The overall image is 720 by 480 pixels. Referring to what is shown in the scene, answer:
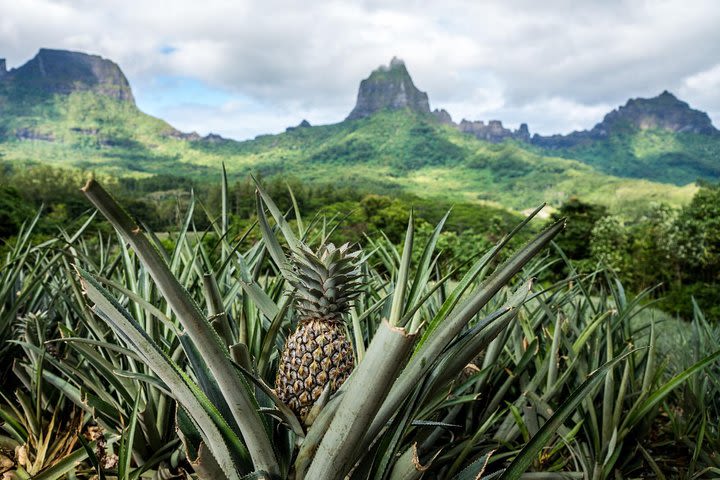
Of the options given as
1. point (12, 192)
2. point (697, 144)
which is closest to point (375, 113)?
point (697, 144)

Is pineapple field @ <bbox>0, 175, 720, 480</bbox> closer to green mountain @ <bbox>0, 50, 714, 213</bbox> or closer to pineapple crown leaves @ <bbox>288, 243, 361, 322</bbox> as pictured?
pineapple crown leaves @ <bbox>288, 243, 361, 322</bbox>

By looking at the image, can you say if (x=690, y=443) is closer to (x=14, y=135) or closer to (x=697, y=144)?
(x=14, y=135)

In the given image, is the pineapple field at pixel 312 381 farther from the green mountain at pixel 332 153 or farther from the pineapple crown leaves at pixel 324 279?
the green mountain at pixel 332 153

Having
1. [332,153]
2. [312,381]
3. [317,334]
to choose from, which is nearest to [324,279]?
[317,334]

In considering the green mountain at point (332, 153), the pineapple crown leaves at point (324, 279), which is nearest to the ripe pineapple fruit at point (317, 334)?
the pineapple crown leaves at point (324, 279)

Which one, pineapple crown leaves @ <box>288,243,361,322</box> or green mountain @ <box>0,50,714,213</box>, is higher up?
green mountain @ <box>0,50,714,213</box>

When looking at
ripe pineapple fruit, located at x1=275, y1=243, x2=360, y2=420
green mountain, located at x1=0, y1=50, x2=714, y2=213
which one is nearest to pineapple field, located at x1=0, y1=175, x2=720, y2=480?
ripe pineapple fruit, located at x1=275, y1=243, x2=360, y2=420
